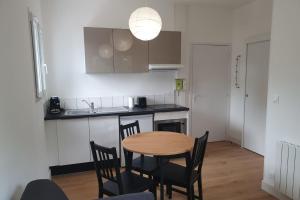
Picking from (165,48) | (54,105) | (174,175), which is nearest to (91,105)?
(54,105)

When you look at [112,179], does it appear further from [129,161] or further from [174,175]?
[174,175]

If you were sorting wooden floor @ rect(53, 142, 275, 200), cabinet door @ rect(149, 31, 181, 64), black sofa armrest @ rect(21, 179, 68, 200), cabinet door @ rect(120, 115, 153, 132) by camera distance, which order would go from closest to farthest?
1. black sofa armrest @ rect(21, 179, 68, 200)
2. wooden floor @ rect(53, 142, 275, 200)
3. cabinet door @ rect(120, 115, 153, 132)
4. cabinet door @ rect(149, 31, 181, 64)

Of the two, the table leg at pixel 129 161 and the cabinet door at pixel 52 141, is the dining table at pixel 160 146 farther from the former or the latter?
the cabinet door at pixel 52 141

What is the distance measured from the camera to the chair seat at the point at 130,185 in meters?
2.05

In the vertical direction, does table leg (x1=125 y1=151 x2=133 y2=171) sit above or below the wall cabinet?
below

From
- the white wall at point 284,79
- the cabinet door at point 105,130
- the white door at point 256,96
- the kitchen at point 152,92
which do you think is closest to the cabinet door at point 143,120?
the kitchen at point 152,92

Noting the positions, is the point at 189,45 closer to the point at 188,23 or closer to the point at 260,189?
the point at 188,23

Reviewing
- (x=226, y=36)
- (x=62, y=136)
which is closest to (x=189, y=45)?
(x=226, y=36)

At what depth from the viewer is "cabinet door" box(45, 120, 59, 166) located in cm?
319

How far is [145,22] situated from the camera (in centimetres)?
209

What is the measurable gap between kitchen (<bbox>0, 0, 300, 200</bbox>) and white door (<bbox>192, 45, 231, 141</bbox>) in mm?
22

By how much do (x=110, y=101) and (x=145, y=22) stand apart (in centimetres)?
214

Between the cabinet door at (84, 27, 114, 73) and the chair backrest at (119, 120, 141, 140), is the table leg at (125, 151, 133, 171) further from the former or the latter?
the cabinet door at (84, 27, 114, 73)

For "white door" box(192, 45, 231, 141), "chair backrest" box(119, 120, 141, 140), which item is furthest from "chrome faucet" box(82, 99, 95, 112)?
"white door" box(192, 45, 231, 141)
